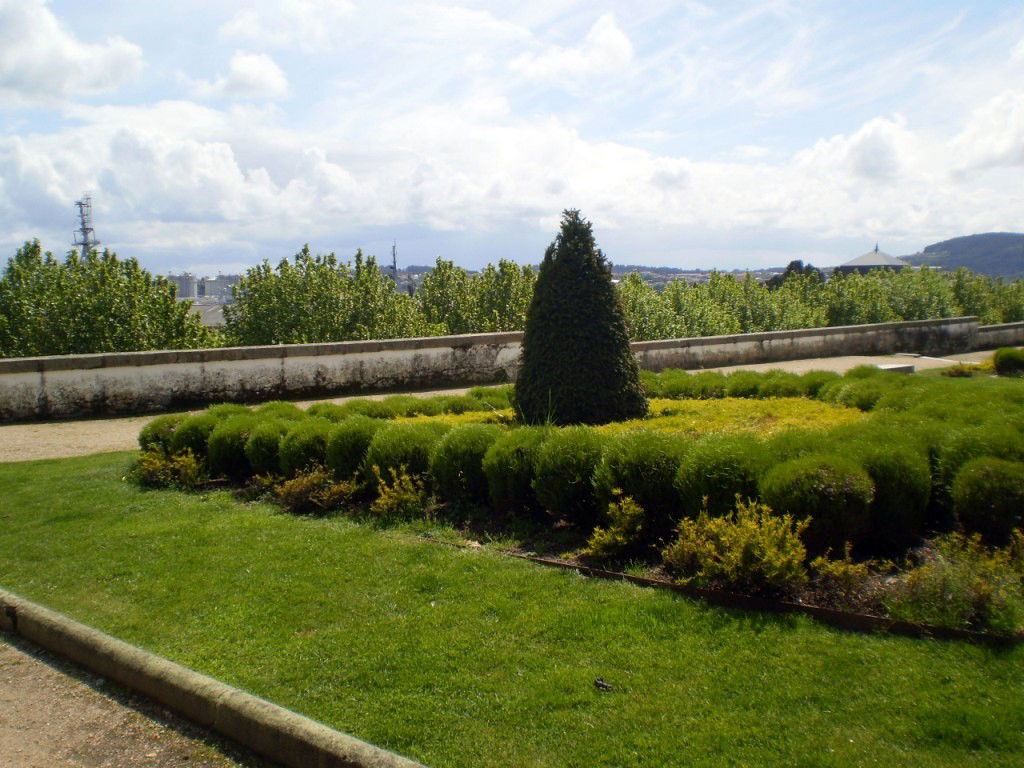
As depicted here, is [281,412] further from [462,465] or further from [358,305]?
[358,305]

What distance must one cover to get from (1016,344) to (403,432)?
23.2m

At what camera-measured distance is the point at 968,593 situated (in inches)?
160

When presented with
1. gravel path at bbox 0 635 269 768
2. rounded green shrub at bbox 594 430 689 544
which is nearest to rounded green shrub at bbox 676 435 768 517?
rounded green shrub at bbox 594 430 689 544

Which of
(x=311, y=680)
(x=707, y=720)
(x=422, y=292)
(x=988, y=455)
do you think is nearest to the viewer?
(x=707, y=720)

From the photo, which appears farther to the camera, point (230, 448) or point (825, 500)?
point (230, 448)

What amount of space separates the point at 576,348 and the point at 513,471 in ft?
8.95

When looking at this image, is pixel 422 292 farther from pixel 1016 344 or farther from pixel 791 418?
pixel 791 418

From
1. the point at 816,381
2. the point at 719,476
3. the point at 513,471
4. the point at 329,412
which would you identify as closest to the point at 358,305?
the point at 329,412

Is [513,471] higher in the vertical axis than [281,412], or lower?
lower

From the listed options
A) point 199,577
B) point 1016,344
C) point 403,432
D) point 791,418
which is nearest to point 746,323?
point 1016,344

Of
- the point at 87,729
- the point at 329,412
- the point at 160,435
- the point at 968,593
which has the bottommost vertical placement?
the point at 87,729

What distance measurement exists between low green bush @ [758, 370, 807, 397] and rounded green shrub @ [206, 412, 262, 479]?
6637mm

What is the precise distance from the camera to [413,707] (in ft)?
12.4

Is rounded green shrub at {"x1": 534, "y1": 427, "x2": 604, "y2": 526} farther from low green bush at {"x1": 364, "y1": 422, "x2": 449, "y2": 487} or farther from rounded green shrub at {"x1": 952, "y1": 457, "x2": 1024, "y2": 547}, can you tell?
rounded green shrub at {"x1": 952, "y1": 457, "x2": 1024, "y2": 547}
